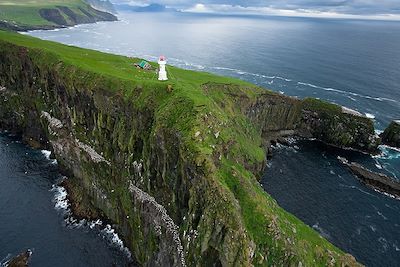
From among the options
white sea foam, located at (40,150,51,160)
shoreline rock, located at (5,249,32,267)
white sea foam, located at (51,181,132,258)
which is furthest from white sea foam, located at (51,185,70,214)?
white sea foam, located at (40,150,51,160)

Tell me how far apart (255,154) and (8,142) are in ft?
206

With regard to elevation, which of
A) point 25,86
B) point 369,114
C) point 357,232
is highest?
point 25,86

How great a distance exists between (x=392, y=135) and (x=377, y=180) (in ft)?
91.3

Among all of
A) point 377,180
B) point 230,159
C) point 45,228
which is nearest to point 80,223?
point 45,228

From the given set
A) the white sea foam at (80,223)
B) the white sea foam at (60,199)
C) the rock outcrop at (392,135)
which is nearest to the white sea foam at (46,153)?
the white sea foam at (60,199)

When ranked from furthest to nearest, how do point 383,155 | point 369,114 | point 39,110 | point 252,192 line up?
point 369,114 < point 383,155 < point 39,110 < point 252,192

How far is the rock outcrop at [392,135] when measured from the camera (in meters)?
100

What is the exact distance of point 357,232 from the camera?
210 feet

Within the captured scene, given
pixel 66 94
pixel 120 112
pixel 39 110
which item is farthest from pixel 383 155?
pixel 39 110

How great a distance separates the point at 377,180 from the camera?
262ft

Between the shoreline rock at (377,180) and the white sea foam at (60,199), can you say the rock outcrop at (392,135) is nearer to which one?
the shoreline rock at (377,180)

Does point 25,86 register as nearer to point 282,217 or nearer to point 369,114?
point 282,217

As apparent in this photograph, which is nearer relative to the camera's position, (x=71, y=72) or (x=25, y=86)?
(x=71, y=72)

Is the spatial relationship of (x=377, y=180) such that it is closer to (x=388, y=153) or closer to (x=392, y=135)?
(x=388, y=153)
